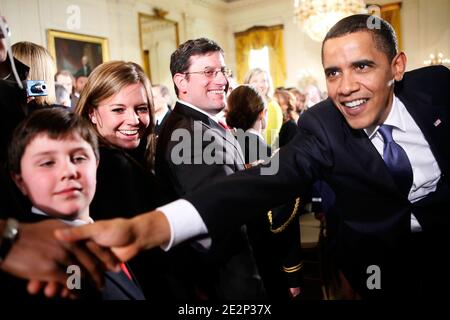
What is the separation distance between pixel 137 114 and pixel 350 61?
102 cm

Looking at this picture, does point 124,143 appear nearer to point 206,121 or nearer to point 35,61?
point 206,121

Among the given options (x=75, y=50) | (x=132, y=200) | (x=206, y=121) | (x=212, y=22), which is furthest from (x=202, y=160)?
(x=212, y=22)

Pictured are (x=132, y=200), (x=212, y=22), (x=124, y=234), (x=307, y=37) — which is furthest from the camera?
(x=212, y=22)

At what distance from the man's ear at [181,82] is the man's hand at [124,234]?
1.19 metres

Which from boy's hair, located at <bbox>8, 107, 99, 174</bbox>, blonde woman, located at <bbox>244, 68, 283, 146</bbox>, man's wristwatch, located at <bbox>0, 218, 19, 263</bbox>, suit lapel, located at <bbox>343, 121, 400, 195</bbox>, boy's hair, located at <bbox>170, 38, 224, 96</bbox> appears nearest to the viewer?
man's wristwatch, located at <bbox>0, 218, 19, 263</bbox>

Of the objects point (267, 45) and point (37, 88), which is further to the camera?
point (267, 45)

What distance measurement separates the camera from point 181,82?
2273 mm

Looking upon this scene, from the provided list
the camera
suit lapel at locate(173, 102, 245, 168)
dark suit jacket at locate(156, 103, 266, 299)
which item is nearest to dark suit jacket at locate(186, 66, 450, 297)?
dark suit jacket at locate(156, 103, 266, 299)

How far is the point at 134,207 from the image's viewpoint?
4.75ft

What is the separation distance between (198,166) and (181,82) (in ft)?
2.18

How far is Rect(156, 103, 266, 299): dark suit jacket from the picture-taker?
1.47 metres

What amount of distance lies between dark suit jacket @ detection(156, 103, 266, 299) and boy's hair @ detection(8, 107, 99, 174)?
1.90 feet

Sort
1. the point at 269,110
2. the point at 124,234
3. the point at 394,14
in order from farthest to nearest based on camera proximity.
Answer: the point at 394,14, the point at 269,110, the point at 124,234

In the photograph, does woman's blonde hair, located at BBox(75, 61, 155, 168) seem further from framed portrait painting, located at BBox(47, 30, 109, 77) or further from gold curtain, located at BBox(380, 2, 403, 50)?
gold curtain, located at BBox(380, 2, 403, 50)
